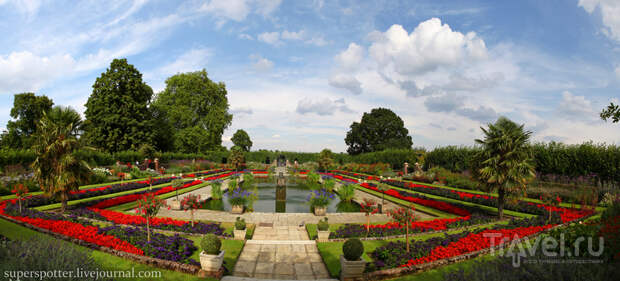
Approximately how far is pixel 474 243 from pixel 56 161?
1648 cm

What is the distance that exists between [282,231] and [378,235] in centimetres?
381

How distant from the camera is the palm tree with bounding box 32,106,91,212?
11.6m

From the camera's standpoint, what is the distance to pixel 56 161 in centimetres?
1171

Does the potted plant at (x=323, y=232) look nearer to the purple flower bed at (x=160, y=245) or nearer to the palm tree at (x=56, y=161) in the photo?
the purple flower bed at (x=160, y=245)

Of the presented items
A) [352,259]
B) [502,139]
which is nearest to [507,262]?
[352,259]

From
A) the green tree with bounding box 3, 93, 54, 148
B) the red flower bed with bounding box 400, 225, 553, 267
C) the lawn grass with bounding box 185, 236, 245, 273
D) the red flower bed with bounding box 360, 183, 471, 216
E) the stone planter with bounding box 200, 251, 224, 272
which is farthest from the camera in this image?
the green tree with bounding box 3, 93, 54, 148

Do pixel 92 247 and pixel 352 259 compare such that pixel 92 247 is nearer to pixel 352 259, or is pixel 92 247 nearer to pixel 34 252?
pixel 34 252

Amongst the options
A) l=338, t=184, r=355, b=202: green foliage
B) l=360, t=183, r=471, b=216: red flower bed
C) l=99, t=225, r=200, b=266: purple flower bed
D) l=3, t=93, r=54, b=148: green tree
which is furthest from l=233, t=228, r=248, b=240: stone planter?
l=3, t=93, r=54, b=148: green tree

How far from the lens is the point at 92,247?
23.8 ft

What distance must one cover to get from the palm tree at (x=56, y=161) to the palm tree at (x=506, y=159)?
60.0ft

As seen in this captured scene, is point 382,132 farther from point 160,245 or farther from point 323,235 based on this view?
point 160,245

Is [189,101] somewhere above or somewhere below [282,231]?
above

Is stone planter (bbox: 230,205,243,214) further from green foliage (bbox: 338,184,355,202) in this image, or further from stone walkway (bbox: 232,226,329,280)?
green foliage (bbox: 338,184,355,202)

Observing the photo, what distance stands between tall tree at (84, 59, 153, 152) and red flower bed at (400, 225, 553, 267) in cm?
3675
